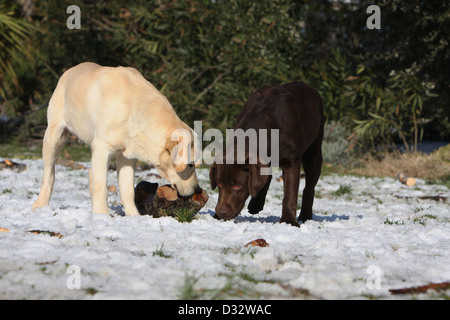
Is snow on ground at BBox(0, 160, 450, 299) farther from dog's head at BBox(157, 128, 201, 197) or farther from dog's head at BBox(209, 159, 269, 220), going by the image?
dog's head at BBox(157, 128, 201, 197)

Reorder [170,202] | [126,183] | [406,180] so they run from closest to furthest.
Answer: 1. [170,202]
2. [126,183]
3. [406,180]

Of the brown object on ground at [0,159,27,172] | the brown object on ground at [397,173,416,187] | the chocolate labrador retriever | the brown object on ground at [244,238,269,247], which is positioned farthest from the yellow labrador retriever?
the brown object on ground at [397,173,416,187]

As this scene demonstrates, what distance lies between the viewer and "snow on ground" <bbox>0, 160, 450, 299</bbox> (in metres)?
2.75

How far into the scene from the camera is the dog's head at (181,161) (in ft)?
15.9

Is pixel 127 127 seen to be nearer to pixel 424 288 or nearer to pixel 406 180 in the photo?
pixel 424 288

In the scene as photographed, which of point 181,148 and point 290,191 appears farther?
point 290,191

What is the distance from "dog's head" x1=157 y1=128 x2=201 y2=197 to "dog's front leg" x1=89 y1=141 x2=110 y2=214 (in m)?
0.51

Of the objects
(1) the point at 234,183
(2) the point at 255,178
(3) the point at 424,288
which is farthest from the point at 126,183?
(3) the point at 424,288

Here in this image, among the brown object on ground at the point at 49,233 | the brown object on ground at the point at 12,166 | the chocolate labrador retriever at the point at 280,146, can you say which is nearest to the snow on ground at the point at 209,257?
the brown object on ground at the point at 49,233

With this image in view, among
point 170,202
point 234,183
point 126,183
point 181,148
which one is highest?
point 181,148

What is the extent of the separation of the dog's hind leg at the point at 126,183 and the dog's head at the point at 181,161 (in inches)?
18.9

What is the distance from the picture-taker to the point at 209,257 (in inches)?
133

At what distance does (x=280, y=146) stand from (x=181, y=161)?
920mm
